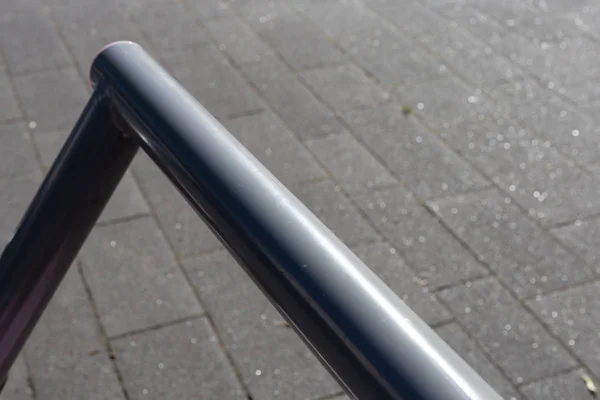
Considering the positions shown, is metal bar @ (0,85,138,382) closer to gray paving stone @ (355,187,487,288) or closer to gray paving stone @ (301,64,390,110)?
gray paving stone @ (355,187,487,288)

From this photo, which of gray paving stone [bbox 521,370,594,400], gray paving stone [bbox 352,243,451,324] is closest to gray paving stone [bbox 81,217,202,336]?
gray paving stone [bbox 352,243,451,324]

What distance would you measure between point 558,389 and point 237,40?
2925 mm

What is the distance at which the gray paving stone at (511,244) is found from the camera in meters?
3.24

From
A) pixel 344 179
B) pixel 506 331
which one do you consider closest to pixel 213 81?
pixel 344 179

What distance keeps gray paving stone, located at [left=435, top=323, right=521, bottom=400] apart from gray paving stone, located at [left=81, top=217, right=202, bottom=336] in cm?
91

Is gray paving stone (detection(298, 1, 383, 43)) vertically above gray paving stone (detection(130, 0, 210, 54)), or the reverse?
gray paving stone (detection(298, 1, 383, 43))

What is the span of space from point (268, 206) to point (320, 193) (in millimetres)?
2774

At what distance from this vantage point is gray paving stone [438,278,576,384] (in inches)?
112

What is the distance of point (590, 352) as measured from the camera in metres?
2.93

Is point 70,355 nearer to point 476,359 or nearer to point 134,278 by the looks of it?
point 134,278

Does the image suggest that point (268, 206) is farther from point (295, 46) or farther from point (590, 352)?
point (295, 46)

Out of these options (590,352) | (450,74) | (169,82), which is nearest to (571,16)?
(450,74)

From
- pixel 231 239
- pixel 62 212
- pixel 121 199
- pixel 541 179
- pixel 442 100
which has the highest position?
pixel 231 239

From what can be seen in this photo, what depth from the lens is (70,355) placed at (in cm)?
276
